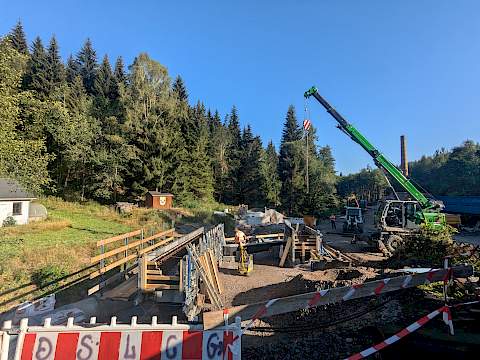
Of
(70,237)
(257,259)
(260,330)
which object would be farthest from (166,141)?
(260,330)

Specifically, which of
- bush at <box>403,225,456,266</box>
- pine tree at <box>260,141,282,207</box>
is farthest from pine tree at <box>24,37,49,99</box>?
bush at <box>403,225,456,266</box>

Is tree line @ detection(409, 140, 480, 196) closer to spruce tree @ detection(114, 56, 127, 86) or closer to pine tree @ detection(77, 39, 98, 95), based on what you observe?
spruce tree @ detection(114, 56, 127, 86)

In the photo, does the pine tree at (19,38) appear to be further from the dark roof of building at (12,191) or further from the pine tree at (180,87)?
the dark roof of building at (12,191)

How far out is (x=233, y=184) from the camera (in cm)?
5406

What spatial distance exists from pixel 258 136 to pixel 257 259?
48602mm

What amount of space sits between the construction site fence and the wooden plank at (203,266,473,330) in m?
0.17

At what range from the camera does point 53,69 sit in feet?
146

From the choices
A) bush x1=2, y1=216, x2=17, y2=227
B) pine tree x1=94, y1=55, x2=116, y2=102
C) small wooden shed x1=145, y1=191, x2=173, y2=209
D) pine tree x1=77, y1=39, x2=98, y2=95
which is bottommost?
bush x1=2, y1=216, x2=17, y2=227

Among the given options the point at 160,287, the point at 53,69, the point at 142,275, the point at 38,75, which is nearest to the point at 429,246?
the point at 160,287

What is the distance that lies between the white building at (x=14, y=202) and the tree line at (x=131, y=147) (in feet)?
8.18

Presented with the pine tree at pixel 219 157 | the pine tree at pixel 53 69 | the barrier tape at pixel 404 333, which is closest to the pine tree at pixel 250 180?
the pine tree at pixel 219 157

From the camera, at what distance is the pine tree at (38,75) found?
40688 millimetres

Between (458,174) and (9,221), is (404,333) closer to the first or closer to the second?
(9,221)

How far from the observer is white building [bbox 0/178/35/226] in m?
22.9
